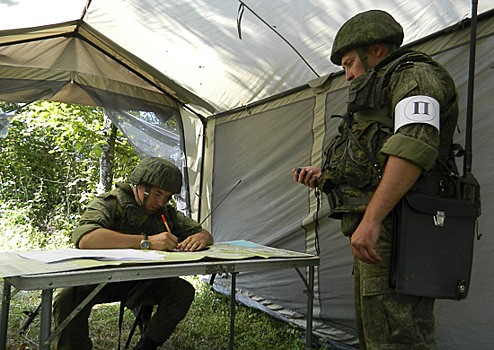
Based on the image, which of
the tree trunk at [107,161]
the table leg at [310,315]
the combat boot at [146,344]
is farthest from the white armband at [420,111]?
the tree trunk at [107,161]

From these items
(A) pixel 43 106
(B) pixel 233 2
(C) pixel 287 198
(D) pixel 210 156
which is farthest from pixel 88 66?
(A) pixel 43 106

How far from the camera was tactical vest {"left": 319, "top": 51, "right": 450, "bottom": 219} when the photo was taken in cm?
163

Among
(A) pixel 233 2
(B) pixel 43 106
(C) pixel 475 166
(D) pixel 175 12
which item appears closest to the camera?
(C) pixel 475 166

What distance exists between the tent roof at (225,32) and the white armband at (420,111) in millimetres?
1200

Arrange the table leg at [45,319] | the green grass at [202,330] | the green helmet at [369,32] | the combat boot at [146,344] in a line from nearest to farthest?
the table leg at [45,319] → the green helmet at [369,32] → the combat boot at [146,344] → the green grass at [202,330]

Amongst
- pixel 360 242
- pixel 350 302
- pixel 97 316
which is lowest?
pixel 97 316

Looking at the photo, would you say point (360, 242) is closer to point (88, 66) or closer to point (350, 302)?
point (350, 302)

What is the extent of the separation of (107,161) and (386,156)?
20.9 ft

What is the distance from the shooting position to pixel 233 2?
3.09 m

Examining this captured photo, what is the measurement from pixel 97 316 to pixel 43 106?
498 centimetres

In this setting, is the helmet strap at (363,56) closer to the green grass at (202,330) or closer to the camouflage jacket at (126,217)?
the camouflage jacket at (126,217)

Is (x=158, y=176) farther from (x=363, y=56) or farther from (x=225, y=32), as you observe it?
(x=363, y=56)

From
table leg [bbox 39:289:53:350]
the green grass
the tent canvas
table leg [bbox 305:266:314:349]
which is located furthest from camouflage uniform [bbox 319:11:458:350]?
the green grass

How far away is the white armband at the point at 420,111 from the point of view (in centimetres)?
145
